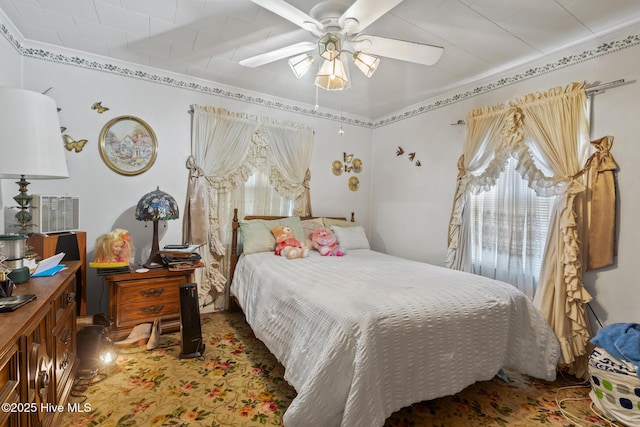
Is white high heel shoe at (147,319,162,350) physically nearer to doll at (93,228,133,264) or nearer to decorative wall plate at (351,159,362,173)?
doll at (93,228,133,264)

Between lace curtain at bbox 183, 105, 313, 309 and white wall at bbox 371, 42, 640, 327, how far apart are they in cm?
128

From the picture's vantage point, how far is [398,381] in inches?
58.0

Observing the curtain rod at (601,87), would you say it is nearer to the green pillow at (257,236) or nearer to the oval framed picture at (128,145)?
the green pillow at (257,236)

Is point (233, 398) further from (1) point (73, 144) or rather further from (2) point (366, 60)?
(1) point (73, 144)

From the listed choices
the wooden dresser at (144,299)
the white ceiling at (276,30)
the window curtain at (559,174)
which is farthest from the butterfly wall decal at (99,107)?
the window curtain at (559,174)

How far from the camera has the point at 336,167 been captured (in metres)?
4.05

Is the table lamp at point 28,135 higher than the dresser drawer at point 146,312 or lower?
higher

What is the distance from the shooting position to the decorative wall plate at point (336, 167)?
403cm

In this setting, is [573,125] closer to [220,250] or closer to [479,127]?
[479,127]

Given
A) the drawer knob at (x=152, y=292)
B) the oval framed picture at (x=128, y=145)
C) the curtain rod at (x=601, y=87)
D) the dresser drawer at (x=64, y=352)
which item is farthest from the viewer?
the oval framed picture at (x=128, y=145)

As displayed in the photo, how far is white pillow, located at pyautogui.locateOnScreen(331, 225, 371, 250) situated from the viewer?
348 cm

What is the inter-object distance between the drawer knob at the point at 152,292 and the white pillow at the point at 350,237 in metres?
1.91

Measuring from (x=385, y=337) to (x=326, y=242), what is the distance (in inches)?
72.4

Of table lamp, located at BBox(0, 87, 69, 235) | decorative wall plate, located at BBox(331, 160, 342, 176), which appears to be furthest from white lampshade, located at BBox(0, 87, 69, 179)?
decorative wall plate, located at BBox(331, 160, 342, 176)
